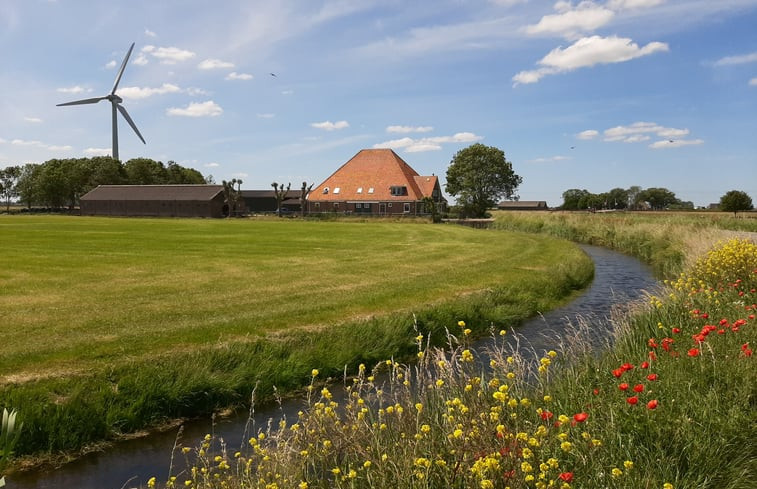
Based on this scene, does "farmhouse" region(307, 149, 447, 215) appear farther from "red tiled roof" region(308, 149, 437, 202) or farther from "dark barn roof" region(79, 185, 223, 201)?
"dark barn roof" region(79, 185, 223, 201)

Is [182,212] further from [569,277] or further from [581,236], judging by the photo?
[569,277]

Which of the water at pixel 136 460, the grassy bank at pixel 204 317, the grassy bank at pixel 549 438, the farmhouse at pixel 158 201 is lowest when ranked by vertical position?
the water at pixel 136 460

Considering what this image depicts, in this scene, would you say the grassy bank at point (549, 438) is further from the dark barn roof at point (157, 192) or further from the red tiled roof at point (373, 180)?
the dark barn roof at point (157, 192)

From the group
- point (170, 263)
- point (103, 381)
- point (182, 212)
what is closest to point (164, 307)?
point (103, 381)

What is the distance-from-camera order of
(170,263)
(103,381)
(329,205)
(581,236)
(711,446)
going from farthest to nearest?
(329,205) < (581,236) < (170,263) < (103,381) < (711,446)

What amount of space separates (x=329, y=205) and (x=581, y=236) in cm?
4654

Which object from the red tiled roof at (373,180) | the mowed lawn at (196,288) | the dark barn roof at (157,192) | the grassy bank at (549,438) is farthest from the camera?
the dark barn roof at (157,192)

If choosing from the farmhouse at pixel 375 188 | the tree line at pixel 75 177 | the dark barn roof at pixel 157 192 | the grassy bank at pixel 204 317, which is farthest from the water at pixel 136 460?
the tree line at pixel 75 177

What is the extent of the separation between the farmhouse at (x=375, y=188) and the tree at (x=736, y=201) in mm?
41880

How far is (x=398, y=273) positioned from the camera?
2153cm

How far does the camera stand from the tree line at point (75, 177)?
111312mm

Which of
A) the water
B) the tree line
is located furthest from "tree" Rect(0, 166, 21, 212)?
the water

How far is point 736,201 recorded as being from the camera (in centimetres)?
7119

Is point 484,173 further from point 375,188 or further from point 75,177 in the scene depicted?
point 75,177
